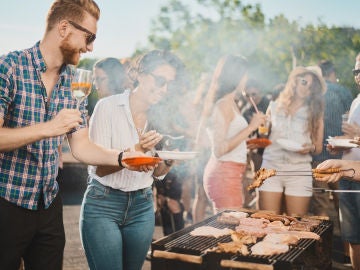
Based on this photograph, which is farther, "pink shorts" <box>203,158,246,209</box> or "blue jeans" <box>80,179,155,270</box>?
"pink shorts" <box>203,158,246,209</box>

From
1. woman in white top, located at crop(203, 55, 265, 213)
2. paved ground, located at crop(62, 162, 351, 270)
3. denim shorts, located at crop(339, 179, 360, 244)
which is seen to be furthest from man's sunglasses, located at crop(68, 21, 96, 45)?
paved ground, located at crop(62, 162, 351, 270)

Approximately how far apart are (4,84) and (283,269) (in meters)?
1.90

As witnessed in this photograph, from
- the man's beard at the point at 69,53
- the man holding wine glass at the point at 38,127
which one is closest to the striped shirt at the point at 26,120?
the man holding wine glass at the point at 38,127

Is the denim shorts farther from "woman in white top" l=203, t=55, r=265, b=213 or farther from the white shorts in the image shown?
"woman in white top" l=203, t=55, r=265, b=213

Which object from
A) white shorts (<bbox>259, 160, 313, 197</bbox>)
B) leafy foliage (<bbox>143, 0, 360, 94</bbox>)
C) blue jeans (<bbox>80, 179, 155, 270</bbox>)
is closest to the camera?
blue jeans (<bbox>80, 179, 155, 270</bbox>)

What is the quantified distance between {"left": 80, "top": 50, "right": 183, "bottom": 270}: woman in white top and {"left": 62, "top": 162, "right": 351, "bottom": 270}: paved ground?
97.0 inches

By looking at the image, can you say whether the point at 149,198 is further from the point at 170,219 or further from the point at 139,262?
the point at 170,219

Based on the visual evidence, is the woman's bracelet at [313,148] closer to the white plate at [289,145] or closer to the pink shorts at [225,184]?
the white plate at [289,145]

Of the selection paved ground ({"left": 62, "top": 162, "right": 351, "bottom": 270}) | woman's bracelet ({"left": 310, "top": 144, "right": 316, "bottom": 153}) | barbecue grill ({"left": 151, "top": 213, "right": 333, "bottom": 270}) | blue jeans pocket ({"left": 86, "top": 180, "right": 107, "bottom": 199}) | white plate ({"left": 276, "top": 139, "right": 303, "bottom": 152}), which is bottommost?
paved ground ({"left": 62, "top": 162, "right": 351, "bottom": 270})

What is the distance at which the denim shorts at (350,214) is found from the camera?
4.69m

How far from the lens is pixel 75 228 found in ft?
23.6

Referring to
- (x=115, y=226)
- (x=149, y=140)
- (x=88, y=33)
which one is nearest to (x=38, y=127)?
(x=88, y=33)

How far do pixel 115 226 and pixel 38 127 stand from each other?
3.56ft

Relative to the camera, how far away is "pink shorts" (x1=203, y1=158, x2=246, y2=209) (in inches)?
175
